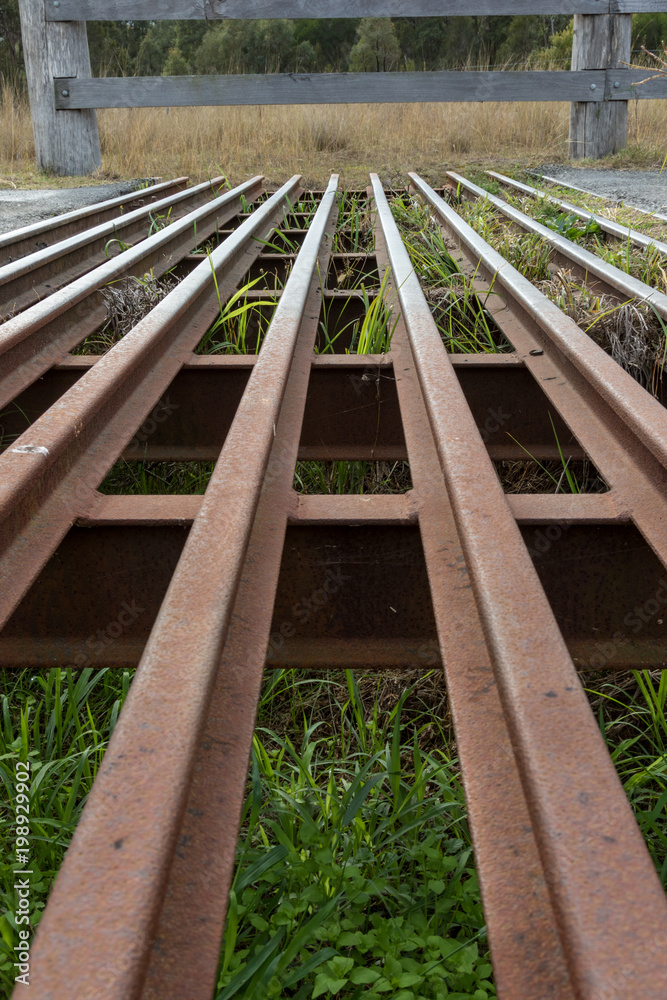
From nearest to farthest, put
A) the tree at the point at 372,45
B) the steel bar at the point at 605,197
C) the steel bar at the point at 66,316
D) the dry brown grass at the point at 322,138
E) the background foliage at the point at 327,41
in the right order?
the steel bar at the point at 66,316, the steel bar at the point at 605,197, the dry brown grass at the point at 322,138, the tree at the point at 372,45, the background foliage at the point at 327,41

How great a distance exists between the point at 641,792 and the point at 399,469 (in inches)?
48.3

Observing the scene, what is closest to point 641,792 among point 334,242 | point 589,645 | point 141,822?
point 589,645

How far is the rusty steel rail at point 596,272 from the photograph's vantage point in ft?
7.22

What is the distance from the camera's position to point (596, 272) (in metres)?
2.58

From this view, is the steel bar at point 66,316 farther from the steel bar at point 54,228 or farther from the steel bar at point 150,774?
the steel bar at point 150,774

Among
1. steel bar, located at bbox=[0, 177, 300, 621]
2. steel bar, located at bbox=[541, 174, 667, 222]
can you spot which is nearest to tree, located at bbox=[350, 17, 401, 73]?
steel bar, located at bbox=[541, 174, 667, 222]

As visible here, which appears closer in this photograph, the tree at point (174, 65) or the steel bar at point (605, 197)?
the steel bar at point (605, 197)

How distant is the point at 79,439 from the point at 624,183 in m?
5.06

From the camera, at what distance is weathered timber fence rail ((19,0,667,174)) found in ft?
20.2

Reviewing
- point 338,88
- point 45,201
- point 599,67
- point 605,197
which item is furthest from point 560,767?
point 599,67

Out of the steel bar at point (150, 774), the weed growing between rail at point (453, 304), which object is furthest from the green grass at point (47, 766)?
the weed growing between rail at point (453, 304)

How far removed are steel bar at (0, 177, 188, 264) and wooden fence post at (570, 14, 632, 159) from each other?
153 inches

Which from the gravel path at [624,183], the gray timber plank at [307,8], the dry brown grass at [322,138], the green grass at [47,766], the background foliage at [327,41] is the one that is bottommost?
the green grass at [47,766]

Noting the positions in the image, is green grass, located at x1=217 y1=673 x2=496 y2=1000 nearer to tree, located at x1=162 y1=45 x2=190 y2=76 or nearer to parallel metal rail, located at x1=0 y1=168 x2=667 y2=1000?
parallel metal rail, located at x1=0 y1=168 x2=667 y2=1000
